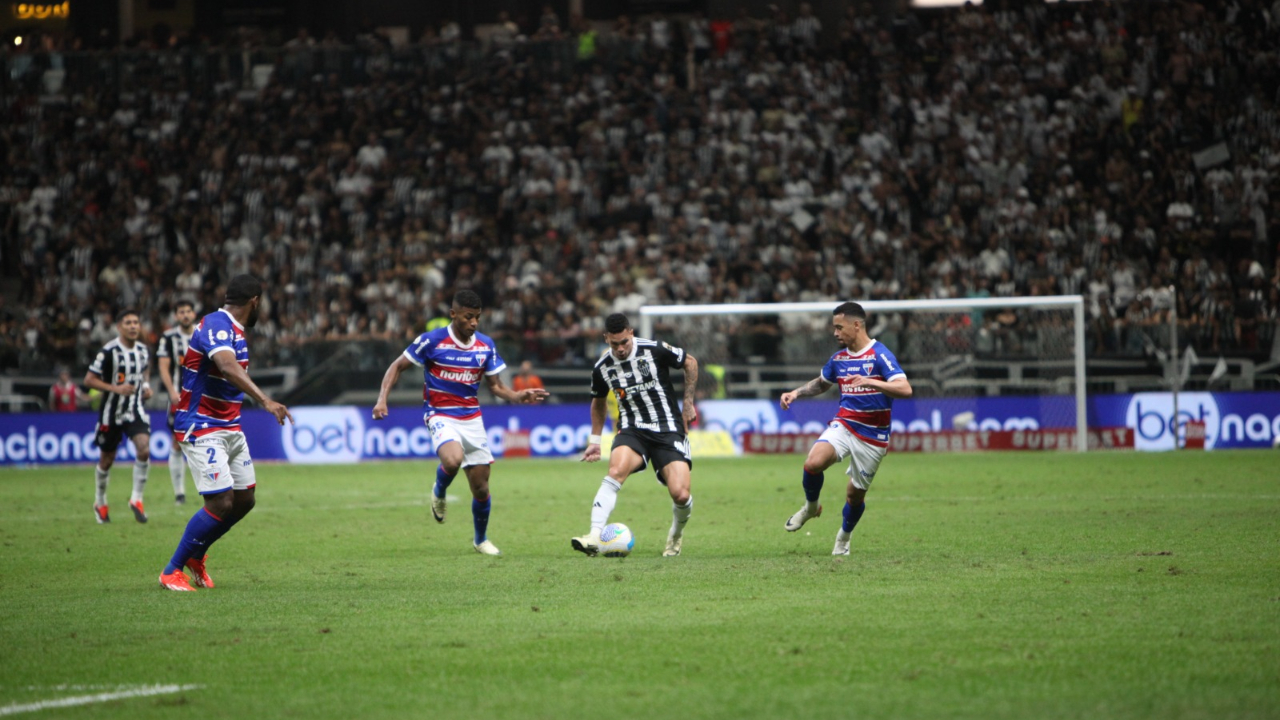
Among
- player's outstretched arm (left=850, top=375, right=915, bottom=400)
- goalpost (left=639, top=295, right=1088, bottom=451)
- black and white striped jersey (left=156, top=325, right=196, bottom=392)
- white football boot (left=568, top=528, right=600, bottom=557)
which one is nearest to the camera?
player's outstretched arm (left=850, top=375, right=915, bottom=400)

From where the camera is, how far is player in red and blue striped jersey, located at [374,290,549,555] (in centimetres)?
1203

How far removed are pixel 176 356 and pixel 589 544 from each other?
820 cm

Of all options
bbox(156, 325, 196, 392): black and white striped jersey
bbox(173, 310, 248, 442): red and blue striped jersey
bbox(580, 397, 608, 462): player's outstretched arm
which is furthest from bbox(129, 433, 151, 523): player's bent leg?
bbox(580, 397, 608, 462): player's outstretched arm

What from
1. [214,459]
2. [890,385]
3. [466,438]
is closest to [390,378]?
[466,438]

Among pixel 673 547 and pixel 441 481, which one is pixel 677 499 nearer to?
pixel 673 547

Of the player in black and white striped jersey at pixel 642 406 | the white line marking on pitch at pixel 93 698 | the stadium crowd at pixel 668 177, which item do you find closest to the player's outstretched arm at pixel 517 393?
the player in black and white striped jersey at pixel 642 406

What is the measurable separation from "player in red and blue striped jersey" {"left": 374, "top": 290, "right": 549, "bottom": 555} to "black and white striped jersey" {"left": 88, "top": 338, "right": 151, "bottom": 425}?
5350mm

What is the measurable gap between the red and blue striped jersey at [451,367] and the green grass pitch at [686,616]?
129 cm

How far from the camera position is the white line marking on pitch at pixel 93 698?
596 cm

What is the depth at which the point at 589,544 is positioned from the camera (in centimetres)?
1116

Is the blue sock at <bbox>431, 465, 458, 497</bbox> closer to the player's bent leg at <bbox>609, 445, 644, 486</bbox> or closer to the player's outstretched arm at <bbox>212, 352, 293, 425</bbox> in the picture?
the player's bent leg at <bbox>609, 445, 644, 486</bbox>

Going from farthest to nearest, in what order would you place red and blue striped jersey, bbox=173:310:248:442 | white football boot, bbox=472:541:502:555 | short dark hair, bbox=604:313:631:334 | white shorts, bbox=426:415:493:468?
white shorts, bbox=426:415:493:468, white football boot, bbox=472:541:502:555, short dark hair, bbox=604:313:631:334, red and blue striped jersey, bbox=173:310:248:442

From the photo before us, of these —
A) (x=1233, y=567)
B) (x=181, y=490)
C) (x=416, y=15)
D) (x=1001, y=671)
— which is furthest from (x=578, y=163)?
(x=1001, y=671)

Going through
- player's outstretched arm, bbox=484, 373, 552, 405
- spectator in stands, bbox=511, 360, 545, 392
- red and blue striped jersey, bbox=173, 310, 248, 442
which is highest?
red and blue striped jersey, bbox=173, 310, 248, 442
